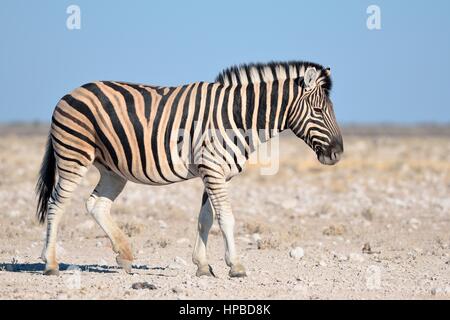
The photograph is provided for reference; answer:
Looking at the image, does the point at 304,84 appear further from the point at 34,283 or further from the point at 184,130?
the point at 34,283

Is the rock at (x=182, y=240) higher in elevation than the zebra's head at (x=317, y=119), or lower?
lower

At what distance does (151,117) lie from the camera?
9156 mm

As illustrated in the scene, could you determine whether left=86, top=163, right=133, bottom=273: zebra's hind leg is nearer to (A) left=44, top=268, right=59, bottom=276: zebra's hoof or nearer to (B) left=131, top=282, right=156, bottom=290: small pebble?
(A) left=44, top=268, right=59, bottom=276: zebra's hoof

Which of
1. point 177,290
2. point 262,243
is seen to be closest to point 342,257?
point 262,243

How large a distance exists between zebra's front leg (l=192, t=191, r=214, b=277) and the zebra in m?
0.01

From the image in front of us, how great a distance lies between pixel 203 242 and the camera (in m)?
9.20

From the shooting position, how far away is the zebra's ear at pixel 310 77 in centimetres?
900

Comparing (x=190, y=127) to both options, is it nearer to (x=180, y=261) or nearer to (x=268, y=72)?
(x=268, y=72)

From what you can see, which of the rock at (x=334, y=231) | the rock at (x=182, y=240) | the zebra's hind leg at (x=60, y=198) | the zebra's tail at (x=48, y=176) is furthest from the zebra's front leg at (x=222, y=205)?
the rock at (x=334, y=231)

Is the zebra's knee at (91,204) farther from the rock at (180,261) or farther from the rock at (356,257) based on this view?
the rock at (356,257)

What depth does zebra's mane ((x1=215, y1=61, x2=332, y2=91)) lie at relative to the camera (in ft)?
30.4

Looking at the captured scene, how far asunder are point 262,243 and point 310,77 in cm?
326

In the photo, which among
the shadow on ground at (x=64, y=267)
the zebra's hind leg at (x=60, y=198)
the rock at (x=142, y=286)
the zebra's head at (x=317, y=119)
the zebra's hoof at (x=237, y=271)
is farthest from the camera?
the shadow on ground at (x=64, y=267)

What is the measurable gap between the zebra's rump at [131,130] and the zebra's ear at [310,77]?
3.71ft
